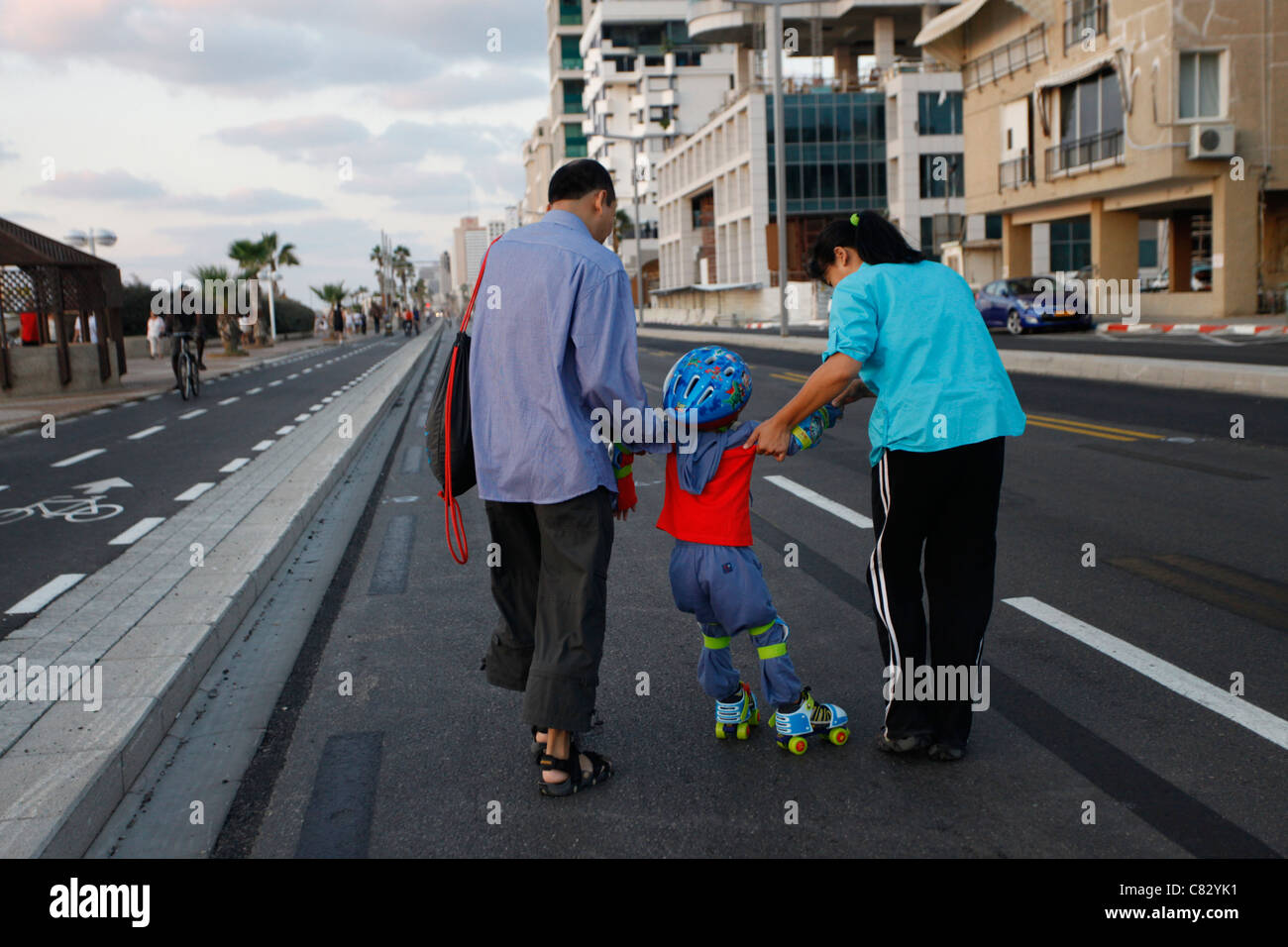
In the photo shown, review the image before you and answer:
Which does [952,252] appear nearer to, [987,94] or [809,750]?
[987,94]

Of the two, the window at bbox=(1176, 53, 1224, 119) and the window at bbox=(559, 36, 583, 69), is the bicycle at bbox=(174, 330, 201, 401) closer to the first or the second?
the window at bbox=(1176, 53, 1224, 119)

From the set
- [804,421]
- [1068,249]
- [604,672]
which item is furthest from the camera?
[1068,249]

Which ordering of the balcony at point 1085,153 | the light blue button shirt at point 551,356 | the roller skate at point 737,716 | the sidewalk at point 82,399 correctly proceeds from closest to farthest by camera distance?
the light blue button shirt at point 551,356 → the roller skate at point 737,716 → the sidewalk at point 82,399 → the balcony at point 1085,153

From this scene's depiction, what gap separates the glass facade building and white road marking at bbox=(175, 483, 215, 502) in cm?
6446

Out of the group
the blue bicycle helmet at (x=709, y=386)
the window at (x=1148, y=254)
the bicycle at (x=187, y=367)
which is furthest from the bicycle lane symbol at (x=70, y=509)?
the window at (x=1148, y=254)

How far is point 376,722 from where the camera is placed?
452 cm

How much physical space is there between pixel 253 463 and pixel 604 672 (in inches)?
315

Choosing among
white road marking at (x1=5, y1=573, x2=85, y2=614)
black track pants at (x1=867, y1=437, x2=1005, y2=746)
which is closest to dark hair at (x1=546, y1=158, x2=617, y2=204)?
black track pants at (x1=867, y1=437, x2=1005, y2=746)

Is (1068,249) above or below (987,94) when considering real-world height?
below

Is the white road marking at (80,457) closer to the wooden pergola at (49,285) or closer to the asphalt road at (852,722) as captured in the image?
the asphalt road at (852,722)

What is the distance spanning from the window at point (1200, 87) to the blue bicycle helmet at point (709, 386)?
33169 millimetres

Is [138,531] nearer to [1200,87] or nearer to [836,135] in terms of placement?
[1200,87]

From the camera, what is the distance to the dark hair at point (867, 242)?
3842 millimetres
